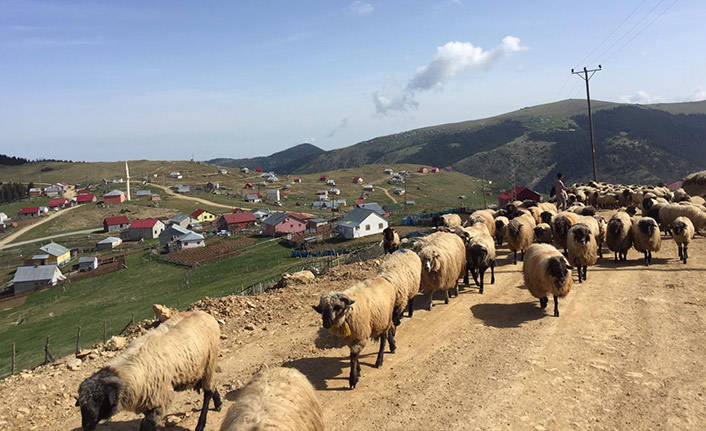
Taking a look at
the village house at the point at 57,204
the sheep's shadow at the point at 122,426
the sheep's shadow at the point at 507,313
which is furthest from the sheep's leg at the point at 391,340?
the village house at the point at 57,204

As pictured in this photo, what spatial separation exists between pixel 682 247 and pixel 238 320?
69.2ft

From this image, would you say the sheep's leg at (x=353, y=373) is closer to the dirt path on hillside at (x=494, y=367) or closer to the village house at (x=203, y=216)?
the dirt path on hillside at (x=494, y=367)

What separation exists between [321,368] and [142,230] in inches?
3929

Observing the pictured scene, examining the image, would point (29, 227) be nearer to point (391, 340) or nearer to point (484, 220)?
point (484, 220)

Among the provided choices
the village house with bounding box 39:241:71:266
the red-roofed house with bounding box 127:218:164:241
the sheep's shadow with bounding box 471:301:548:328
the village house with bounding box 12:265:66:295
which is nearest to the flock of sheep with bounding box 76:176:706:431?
the sheep's shadow with bounding box 471:301:548:328

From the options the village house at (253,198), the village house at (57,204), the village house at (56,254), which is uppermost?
the village house at (57,204)

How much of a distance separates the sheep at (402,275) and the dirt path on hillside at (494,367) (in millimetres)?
1149

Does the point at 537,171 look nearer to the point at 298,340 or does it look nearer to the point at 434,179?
the point at 434,179

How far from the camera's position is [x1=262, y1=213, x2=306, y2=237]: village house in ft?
287

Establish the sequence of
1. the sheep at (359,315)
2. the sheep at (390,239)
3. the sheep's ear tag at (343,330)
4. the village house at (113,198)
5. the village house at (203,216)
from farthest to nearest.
→ the village house at (113,198), the village house at (203,216), the sheep at (390,239), the sheep's ear tag at (343,330), the sheep at (359,315)

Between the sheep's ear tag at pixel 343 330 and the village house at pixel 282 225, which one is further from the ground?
the sheep's ear tag at pixel 343 330

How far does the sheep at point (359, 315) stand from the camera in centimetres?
905

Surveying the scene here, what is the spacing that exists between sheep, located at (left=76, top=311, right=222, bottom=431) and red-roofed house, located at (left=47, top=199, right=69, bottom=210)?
461 feet

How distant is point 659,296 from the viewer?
546 inches
